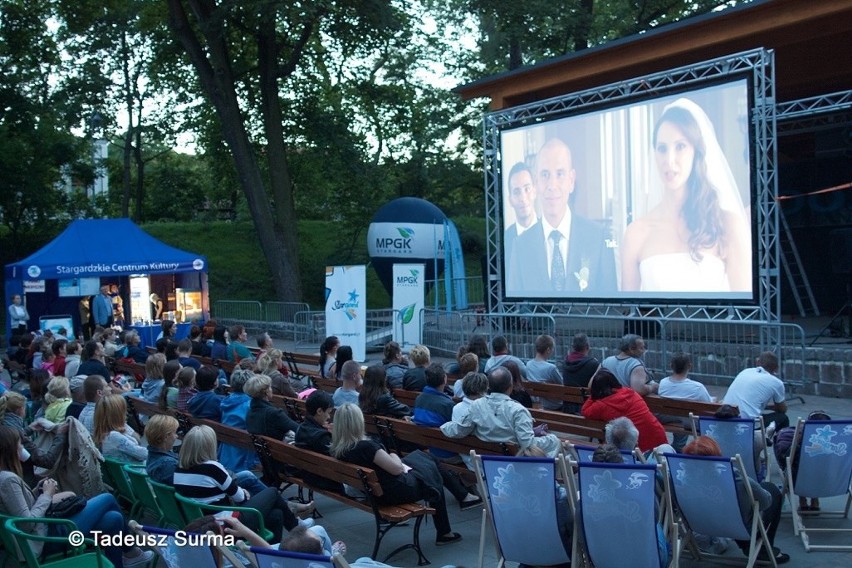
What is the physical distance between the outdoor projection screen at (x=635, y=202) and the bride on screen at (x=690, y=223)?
0.01 m

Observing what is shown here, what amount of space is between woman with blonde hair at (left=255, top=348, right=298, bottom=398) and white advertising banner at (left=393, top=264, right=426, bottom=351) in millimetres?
7658

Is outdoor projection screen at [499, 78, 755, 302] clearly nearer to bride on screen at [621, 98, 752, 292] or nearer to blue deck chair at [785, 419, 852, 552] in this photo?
bride on screen at [621, 98, 752, 292]

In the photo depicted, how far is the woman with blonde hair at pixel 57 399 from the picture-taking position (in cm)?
702

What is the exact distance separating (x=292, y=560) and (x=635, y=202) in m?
10.6

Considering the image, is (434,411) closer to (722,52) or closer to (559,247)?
(559,247)

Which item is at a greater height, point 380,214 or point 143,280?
point 380,214

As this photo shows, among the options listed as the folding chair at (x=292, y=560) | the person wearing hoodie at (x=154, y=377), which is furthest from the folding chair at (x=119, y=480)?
the folding chair at (x=292, y=560)

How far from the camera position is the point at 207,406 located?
748cm

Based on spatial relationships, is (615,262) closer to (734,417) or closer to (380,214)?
(734,417)

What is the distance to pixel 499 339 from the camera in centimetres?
888

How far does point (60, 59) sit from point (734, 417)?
2684cm

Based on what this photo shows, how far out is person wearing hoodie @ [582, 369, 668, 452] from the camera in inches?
242

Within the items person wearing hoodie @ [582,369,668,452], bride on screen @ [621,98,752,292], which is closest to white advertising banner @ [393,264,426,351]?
bride on screen @ [621,98,752,292]

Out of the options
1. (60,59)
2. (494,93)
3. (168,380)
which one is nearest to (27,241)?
(60,59)
